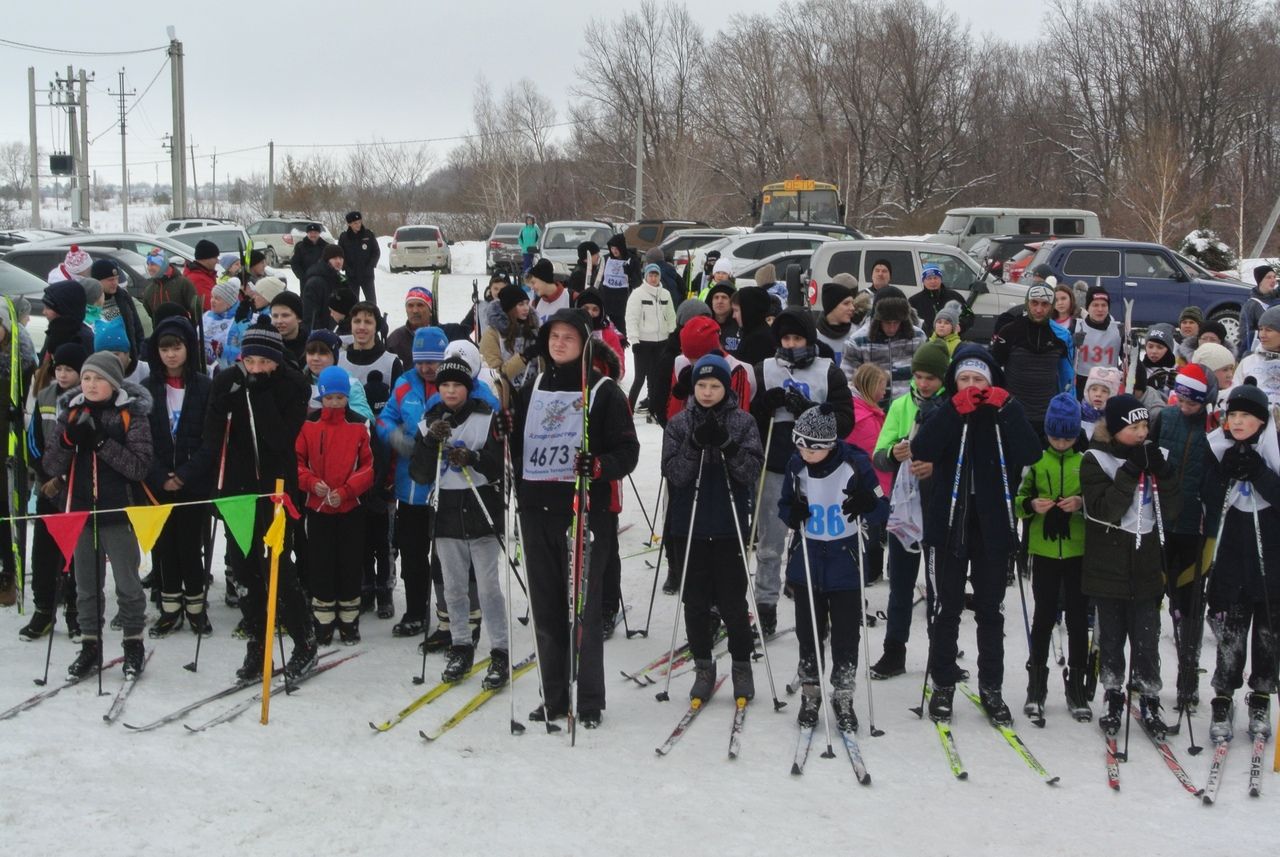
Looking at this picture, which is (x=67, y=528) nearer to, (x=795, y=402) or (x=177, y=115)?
(x=795, y=402)

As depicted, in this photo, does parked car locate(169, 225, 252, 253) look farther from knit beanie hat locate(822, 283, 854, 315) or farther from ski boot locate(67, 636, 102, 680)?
ski boot locate(67, 636, 102, 680)

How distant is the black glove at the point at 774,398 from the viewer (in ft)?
21.1

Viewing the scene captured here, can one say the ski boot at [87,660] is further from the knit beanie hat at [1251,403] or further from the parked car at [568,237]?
the parked car at [568,237]

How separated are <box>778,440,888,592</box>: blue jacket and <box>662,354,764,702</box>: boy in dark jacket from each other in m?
0.20

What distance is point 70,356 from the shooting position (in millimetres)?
6562

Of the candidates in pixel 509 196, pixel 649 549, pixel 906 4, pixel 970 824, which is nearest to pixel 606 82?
pixel 509 196

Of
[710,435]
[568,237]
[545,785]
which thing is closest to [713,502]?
[710,435]

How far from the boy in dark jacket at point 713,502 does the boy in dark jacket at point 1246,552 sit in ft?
6.93

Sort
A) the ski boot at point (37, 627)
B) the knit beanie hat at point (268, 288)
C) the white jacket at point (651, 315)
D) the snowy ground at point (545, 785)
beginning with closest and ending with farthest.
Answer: the snowy ground at point (545, 785) < the ski boot at point (37, 627) < the knit beanie hat at point (268, 288) < the white jacket at point (651, 315)

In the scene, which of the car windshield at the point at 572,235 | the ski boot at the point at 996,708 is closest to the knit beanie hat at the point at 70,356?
the ski boot at the point at 996,708

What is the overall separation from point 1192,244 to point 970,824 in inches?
1040

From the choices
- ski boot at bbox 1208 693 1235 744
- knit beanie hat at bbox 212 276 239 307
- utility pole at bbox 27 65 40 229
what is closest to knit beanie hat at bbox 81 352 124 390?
knit beanie hat at bbox 212 276 239 307

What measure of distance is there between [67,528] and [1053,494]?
4.74m

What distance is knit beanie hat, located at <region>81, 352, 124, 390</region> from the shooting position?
6.03m
